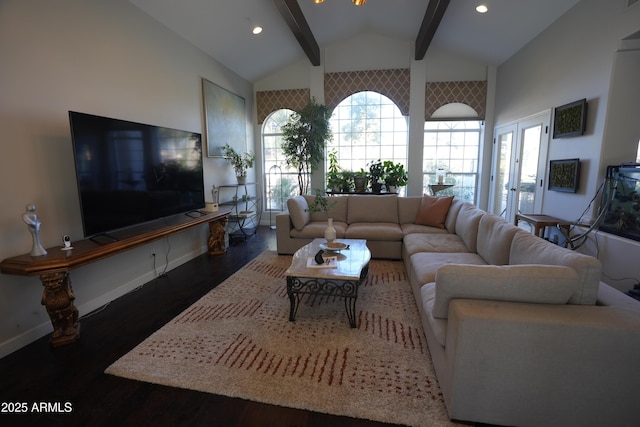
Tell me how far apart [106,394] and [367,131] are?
19.9ft

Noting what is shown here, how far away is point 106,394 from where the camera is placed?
1794 millimetres

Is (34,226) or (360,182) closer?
(34,226)

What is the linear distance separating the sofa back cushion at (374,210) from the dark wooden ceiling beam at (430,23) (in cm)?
256

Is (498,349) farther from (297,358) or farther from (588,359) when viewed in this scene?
(297,358)

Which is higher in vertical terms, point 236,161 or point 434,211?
point 236,161

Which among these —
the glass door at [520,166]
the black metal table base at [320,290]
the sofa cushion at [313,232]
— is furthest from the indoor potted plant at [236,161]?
the glass door at [520,166]

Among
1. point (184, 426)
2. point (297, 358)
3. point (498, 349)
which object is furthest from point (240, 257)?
point (498, 349)

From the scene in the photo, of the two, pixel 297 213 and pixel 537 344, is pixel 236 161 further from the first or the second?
pixel 537 344

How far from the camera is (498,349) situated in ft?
4.69

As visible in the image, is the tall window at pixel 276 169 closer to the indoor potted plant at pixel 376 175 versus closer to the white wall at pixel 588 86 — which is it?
the indoor potted plant at pixel 376 175

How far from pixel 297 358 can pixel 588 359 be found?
1.58m

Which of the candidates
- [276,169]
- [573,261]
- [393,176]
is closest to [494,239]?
[573,261]

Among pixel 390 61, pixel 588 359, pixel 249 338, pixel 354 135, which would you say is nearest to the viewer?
pixel 588 359

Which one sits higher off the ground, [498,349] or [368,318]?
[498,349]
